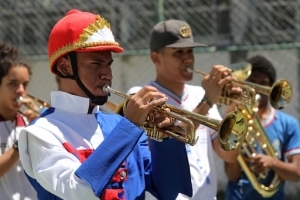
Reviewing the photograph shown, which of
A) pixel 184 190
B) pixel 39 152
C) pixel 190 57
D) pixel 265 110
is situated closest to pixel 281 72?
pixel 265 110

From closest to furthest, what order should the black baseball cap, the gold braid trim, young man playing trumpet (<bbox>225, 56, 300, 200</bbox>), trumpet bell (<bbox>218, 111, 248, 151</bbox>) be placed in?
the gold braid trim < trumpet bell (<bbox>218, 111, 248, 151</bbox>) < the black baseball cap < young man playing trumpet (<bbox>225, 56, 300, 200</bbox>)

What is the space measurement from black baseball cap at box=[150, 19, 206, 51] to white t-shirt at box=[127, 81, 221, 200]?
0.88 ft

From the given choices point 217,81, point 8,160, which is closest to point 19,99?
point 8,160

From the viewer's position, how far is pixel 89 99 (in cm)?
286

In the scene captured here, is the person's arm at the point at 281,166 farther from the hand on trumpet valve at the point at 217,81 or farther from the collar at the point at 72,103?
the collar at the point at 72,103

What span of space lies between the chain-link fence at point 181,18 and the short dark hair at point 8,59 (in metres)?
2.30

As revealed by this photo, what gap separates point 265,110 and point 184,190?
90.4 inches

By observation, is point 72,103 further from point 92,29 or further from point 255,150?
point 255,150

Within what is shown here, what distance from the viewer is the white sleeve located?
2.59m

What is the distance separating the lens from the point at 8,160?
145 inches

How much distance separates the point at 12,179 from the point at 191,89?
4.04 ft

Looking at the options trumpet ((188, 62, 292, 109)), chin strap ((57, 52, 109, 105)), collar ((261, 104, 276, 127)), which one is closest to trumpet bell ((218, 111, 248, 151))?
chin strap ((57, 52, 109, 105))

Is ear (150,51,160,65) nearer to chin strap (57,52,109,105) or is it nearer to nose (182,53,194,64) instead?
nose (182,53,194,64)

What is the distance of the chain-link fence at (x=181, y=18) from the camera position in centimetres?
632
